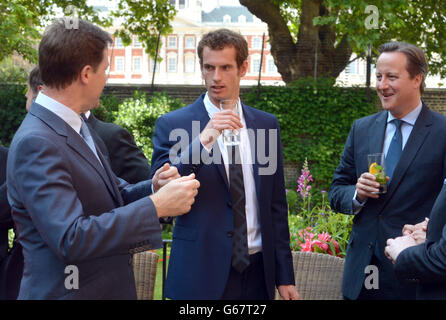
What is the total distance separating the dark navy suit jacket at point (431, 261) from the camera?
7.30 ft

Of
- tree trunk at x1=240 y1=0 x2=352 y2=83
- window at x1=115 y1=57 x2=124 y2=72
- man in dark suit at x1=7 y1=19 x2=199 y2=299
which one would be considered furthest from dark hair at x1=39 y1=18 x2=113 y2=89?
window at x1=115 y1=57 x2=124 y2=72

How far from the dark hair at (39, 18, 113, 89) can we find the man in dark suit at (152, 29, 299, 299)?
740 mm

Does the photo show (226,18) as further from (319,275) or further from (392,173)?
(392,173)

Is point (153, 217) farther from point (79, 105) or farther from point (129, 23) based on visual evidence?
point (129, 23)

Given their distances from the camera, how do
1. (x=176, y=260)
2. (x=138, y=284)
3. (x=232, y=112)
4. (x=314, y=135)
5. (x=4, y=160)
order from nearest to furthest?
(x=232, y=112) < (x=176, y=260) < (x=4, y=160) < (x=138, y=284) < (x=314, y=135)

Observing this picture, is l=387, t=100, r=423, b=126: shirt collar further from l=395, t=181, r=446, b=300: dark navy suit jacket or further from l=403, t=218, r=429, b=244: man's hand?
l=395, t=181, r=446, b=300: dark navy suit jacket

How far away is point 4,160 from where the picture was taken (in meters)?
3.35

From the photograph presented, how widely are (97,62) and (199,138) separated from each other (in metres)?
0.69

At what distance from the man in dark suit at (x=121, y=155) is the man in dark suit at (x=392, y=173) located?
4.87 feet

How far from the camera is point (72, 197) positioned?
6.15 feet

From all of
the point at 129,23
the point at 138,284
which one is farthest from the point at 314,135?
the point at 138,284

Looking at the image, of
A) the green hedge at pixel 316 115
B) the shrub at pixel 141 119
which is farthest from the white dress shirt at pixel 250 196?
the green hedge at pixel 316 115

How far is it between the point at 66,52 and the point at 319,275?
2635mm

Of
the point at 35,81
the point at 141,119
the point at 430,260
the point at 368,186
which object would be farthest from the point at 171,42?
the point at 430,260
